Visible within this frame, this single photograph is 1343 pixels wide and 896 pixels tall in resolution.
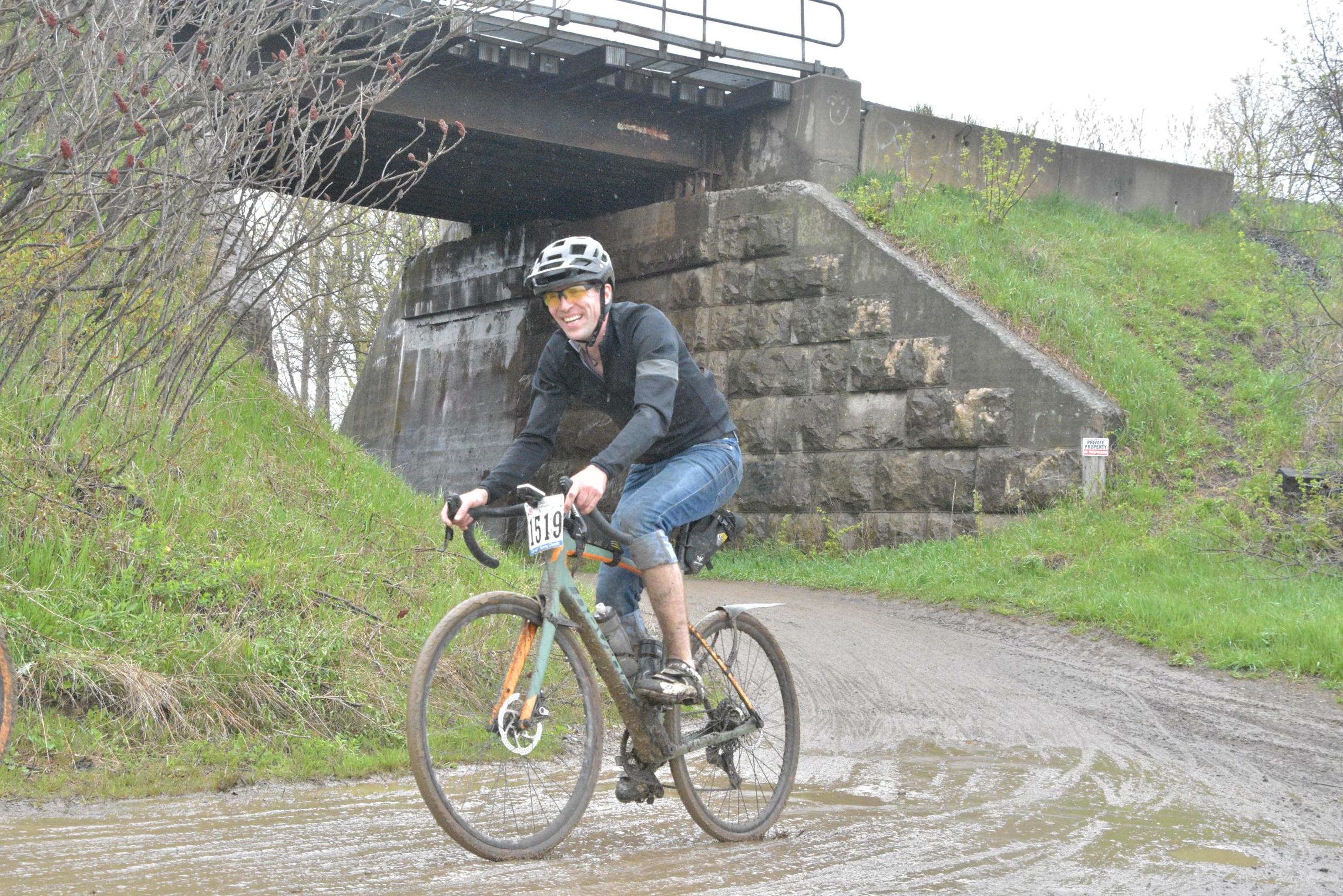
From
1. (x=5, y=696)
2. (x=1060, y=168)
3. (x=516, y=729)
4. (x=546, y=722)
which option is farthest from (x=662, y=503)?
(x=1060, y=168)

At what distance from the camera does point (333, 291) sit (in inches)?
370

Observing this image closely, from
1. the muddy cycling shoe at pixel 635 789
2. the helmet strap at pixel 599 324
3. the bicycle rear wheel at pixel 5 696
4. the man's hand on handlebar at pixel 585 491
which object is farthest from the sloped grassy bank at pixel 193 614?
the helmet strap at pixel 599 324

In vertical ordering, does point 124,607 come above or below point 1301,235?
below

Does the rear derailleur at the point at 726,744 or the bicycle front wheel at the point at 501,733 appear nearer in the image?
the bicycle front wheel at the point at 501,733

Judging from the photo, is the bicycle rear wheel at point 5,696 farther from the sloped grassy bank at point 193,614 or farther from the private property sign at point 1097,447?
the private property sign at point 1097,447

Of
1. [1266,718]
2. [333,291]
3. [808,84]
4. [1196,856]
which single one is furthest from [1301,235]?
[1196,856]

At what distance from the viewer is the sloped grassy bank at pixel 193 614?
5730 mm

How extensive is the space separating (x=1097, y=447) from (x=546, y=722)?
11565 mm

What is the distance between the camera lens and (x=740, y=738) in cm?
541

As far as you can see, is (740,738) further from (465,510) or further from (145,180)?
(145,180)

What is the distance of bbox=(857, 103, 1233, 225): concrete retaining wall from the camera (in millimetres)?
19375

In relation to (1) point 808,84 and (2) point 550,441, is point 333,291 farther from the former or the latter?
(1) point 808,84

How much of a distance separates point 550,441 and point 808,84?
14390 mm

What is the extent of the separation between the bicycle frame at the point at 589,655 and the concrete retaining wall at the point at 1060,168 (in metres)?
15.2
